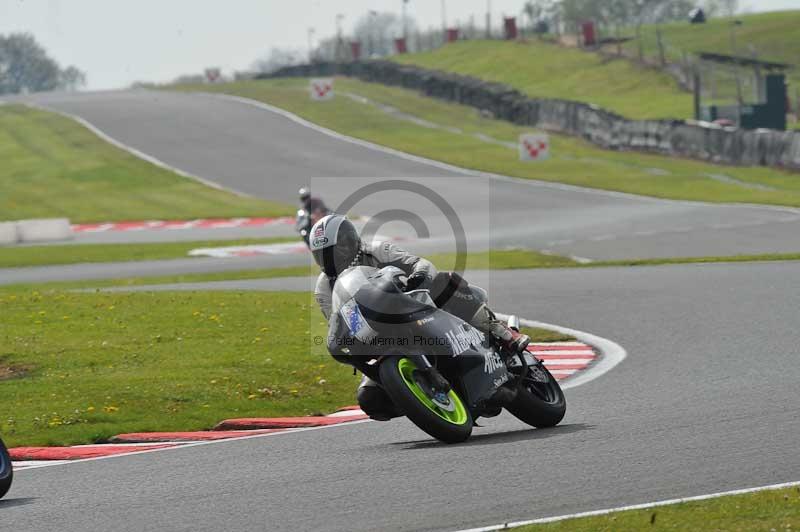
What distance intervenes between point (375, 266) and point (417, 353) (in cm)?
71

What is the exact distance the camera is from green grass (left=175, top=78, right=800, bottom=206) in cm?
3819

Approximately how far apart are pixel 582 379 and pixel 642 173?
1245 inches

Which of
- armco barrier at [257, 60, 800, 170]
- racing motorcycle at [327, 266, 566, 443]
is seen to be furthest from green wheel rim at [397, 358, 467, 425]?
armco barrier at [257, 60, 800, 170]

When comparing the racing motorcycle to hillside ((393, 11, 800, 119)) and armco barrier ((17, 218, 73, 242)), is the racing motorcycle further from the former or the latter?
hillside ((393, 11, 800, 119))

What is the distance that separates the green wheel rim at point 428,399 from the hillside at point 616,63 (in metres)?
47.1

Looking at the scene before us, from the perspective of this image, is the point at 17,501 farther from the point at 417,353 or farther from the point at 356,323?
the point at 417,353

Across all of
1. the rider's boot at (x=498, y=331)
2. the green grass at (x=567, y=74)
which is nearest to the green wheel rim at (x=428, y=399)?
the rider's boot at (x=498, y=331)

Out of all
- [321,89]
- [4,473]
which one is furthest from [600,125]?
[4,473]

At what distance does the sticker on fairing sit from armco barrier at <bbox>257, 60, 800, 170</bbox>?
31985mm

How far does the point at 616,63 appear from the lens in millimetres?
70188

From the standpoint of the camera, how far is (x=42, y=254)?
31.3m

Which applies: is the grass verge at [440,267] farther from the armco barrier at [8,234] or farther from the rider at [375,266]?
the rider at [375,266]

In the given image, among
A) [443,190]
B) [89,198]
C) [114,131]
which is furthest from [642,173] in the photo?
[114,131]

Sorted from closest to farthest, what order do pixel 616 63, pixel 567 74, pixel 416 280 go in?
pixel 416 280
pixel 567 74
pixel 616 63
